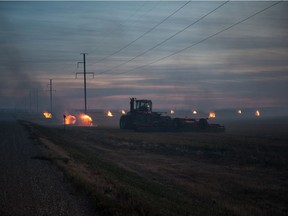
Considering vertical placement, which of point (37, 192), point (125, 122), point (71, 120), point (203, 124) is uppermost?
point (71, 120)

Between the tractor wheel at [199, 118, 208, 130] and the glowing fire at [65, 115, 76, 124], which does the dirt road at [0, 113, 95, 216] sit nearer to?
the tractor wheel at [199, 118, 208, 130]

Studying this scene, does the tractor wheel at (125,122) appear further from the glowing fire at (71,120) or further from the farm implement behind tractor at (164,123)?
the glowing fire at (71,120)

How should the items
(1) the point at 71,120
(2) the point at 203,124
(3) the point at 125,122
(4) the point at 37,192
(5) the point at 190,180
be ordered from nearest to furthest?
(4) the point at 37,192, (5) the point at 190,180, (2) the point at 203,124, (3) the point at 125,122, (1) the point at 71,120

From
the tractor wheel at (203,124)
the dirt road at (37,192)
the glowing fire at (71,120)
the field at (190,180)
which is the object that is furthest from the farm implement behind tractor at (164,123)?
the glowing fire at (71,120)

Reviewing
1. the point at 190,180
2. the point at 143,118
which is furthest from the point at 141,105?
the point at 190,180

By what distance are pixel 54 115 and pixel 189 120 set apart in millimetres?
80425

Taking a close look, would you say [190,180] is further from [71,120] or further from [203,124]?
[71,120]

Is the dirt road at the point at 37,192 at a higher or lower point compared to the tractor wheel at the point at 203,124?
lower

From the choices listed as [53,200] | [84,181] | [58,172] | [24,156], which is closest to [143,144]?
[24,156]

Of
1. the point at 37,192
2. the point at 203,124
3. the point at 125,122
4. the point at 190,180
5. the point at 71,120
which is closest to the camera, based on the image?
the point at 37,192

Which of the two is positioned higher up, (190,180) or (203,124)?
(203,124)

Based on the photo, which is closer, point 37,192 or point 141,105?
point 37,192

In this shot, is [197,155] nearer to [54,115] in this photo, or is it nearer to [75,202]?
[75,202]

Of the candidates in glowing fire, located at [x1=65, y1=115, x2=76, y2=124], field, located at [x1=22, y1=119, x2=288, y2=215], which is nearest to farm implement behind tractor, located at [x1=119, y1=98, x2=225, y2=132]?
field, located at [x1=22, y1=119, x2=288, y2=215]
